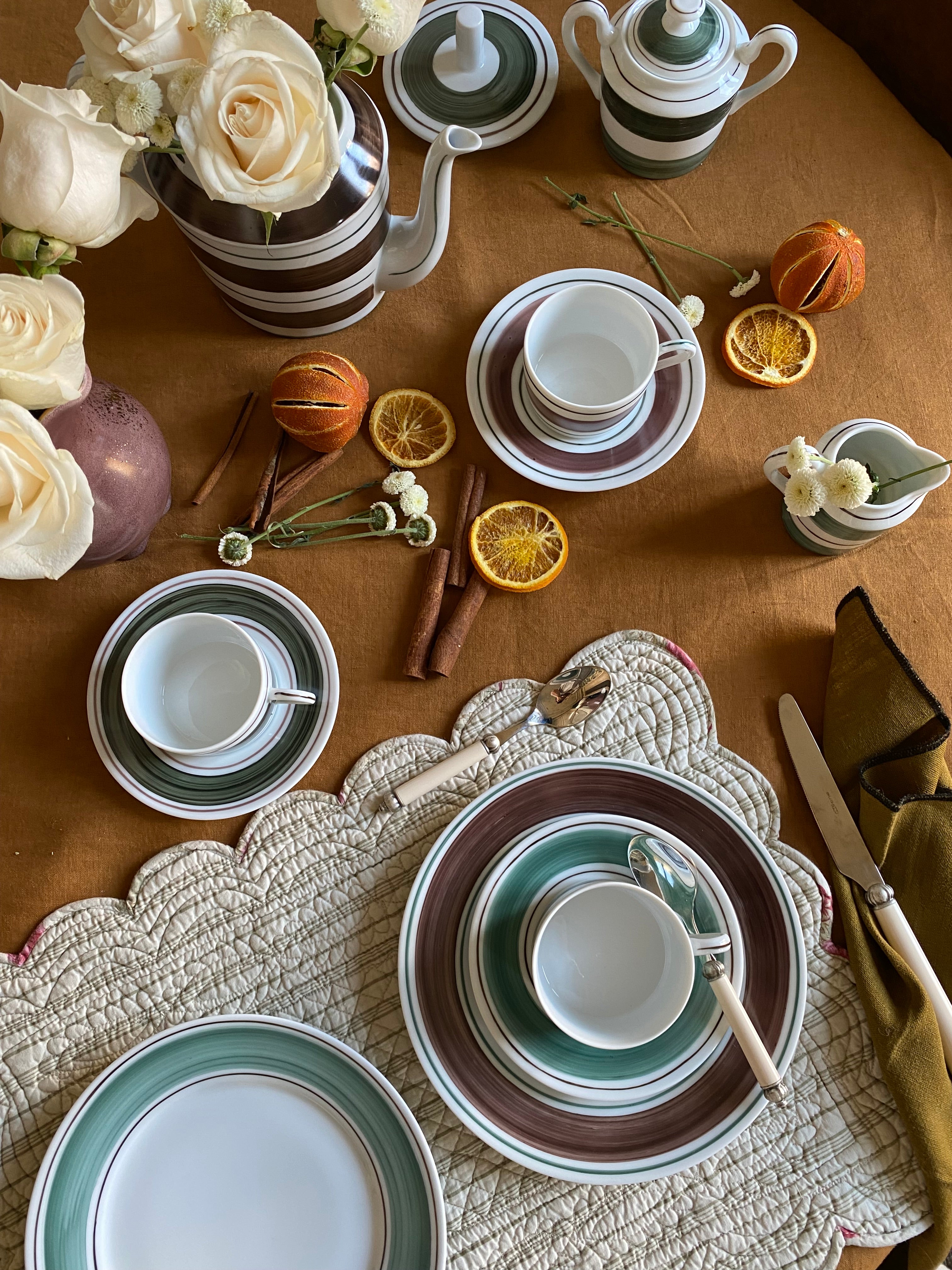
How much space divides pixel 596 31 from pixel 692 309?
0.40 metres

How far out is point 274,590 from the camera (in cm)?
96

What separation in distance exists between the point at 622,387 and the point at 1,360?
637 mm

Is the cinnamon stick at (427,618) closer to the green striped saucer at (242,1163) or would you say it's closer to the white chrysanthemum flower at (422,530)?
the white chrysanthemum flower at (422,530)

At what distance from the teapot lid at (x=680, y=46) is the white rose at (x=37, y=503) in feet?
2.51

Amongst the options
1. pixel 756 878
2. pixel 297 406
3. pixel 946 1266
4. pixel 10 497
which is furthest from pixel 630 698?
pixel 946 1266

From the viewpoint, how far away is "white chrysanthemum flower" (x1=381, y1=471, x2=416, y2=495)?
994 millimetres

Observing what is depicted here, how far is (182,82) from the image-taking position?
667mm

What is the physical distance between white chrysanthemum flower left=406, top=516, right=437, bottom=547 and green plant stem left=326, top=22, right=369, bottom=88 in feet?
1.42

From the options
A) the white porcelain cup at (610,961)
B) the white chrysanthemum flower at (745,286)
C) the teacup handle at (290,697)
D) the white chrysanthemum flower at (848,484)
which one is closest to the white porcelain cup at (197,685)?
the teacup handle at (290,697)

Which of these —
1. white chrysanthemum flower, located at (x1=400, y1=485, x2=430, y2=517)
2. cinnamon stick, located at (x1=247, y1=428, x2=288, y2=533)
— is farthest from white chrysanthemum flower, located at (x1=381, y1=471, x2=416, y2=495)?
cinnamon stick, located at (x1=247, y1=428, x2=288, y2=533)

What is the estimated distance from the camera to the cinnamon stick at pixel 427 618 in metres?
0.97

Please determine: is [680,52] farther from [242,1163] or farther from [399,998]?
[242,1163]

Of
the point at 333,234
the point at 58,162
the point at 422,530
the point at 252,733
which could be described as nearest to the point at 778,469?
the point at 422,530

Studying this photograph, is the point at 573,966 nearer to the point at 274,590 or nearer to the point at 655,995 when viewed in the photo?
the point at 655,995
